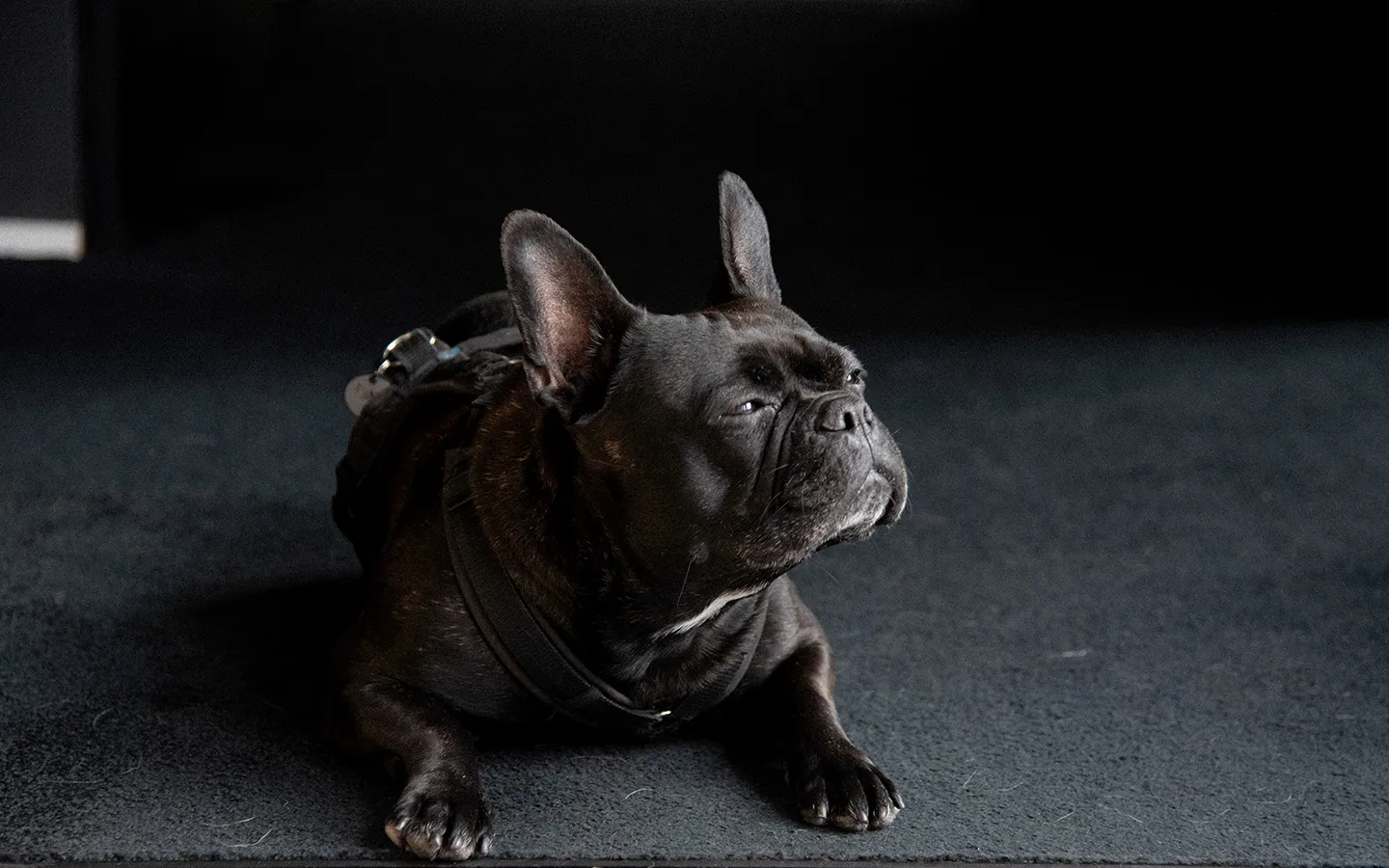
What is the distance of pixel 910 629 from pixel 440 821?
104 centimetres

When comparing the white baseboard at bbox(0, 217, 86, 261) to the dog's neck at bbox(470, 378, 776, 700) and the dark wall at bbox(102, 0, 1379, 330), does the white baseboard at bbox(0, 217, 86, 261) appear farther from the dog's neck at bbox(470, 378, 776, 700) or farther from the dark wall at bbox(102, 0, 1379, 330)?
the dog's neck at bbox(470, 378, 776, 700)

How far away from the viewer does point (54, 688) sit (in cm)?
225

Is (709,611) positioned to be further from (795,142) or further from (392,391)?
(795,142)

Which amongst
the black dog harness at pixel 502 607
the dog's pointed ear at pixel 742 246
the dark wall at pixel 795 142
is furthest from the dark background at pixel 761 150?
the dog's pointed ear at pixel 742 246

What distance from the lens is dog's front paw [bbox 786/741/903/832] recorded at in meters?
1.91

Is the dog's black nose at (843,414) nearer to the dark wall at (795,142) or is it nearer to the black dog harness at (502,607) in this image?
the black dog harness at (502,607)

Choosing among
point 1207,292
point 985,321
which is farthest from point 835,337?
point 1207,292

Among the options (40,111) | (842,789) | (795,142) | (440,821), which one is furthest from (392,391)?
(795,142)

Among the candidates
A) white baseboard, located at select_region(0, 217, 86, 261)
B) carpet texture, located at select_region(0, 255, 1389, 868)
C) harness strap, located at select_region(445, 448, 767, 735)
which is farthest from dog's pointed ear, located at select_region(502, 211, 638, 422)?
white baseboard, located at select_region(0, 217, 86, 261)

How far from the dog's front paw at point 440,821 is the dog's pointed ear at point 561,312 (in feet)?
1.55

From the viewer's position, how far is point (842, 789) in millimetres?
1936

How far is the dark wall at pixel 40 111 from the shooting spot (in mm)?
5164

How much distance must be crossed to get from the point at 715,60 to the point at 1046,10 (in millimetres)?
1491

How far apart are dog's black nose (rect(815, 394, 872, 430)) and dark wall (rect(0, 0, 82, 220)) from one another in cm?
422
